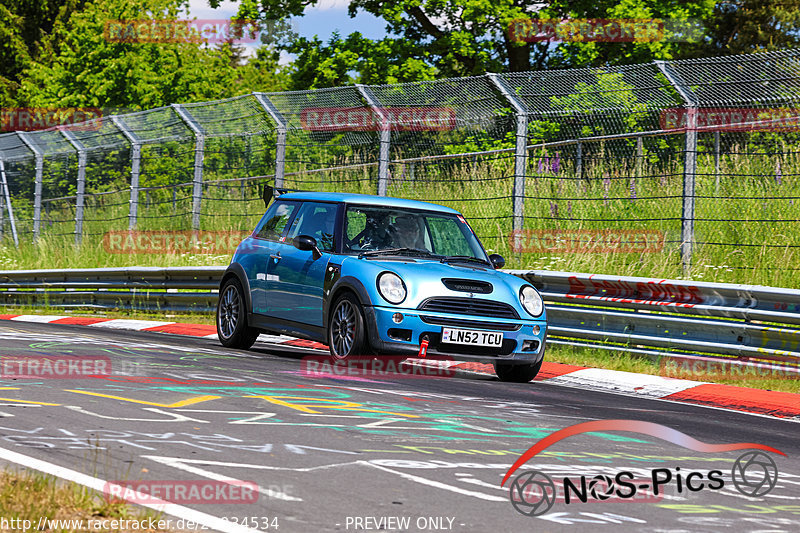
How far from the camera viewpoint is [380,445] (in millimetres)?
6211

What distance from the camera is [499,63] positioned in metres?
31.9

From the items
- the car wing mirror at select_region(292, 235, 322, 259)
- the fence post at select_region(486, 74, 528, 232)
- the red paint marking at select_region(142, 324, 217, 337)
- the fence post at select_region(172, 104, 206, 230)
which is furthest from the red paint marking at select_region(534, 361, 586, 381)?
the fence post at select_region(172, 104, 206, 230)

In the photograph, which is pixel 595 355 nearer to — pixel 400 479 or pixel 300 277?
pixel 300 277

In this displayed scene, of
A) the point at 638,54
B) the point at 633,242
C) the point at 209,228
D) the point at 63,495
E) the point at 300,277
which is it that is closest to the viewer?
the point at 63,495

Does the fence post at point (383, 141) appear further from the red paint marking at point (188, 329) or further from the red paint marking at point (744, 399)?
the red paint marking at point (744, 399)

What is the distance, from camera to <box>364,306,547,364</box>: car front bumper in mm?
9609

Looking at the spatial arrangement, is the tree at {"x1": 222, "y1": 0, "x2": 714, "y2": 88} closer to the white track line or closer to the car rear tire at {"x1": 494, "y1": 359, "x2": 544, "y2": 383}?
the car rear tire at {"x1": 494, "y1": 359, "x2": 544, "y2": 383}

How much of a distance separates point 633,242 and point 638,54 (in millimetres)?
17840

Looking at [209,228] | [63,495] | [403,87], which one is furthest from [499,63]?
[63,495]

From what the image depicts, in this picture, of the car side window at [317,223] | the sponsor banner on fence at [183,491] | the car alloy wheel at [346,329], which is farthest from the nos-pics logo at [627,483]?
the car side window at [317,223]

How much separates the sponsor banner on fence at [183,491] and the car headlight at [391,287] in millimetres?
4664
